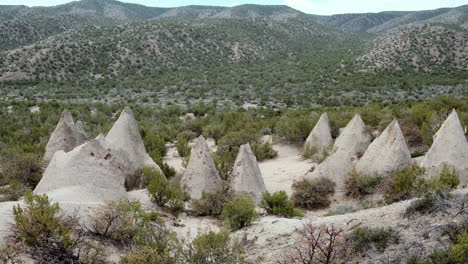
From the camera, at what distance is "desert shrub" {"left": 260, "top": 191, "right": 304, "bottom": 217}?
11.5 m

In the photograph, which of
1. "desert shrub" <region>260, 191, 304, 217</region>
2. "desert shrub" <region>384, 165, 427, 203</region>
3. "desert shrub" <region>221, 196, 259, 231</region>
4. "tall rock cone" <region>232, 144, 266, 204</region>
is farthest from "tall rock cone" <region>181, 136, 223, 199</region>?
"desert shrub" <region>384, 165, 427, 203</region>

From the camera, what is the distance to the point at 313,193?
13.3 m

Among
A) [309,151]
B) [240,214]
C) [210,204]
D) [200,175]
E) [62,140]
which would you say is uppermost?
[62,140]

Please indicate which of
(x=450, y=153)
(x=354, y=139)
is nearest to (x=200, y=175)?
(x=450, y=153)

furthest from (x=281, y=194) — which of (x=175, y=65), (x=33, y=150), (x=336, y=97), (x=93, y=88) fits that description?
(x=175, y=65)

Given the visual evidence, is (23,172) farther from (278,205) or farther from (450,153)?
(450,153)

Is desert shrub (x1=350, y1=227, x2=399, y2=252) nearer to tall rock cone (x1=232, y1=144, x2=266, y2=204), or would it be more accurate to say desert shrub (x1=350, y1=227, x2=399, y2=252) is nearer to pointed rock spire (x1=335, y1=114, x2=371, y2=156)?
tall rock cone (x1=232, y1=144, x2=266, y2=204)

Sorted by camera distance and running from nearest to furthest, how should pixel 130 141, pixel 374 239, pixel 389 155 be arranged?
pixel 374 239 < pixel 389 155 < pixel 130 141

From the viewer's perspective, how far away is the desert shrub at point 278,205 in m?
11.5

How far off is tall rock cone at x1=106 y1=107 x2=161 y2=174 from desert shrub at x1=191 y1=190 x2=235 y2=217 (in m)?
3.03

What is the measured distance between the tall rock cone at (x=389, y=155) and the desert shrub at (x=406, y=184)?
26.9 inches

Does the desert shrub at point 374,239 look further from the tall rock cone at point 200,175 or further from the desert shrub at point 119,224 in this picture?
the tall rock cone at point 200,175

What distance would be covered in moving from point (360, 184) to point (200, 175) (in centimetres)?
504

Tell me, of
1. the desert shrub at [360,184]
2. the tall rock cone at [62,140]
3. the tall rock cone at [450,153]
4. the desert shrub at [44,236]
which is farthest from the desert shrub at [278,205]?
the tall rock cone at [62,140]
